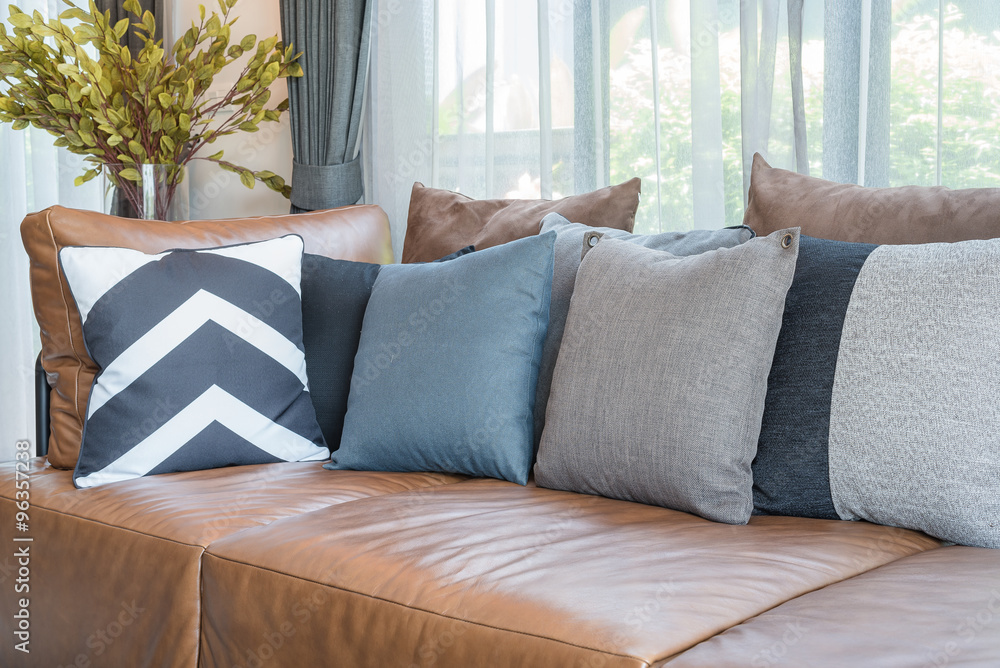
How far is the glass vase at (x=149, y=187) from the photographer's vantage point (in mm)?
2426

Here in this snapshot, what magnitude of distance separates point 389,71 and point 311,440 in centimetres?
145

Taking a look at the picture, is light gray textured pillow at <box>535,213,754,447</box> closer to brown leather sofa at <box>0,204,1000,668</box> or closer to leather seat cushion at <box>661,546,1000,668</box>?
brown leather sofa at <box>0,204,1000,668</box>

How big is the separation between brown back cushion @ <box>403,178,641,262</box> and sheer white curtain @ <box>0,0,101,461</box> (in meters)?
1.67

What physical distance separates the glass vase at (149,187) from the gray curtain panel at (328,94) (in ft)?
1.39

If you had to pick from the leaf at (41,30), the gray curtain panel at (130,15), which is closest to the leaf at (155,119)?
the leaf at (41,30)

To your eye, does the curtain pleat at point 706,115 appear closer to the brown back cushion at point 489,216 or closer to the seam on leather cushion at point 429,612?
the brown back cushion at point 489,216

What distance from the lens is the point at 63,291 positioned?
177 cm

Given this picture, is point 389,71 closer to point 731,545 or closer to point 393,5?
point 393,5

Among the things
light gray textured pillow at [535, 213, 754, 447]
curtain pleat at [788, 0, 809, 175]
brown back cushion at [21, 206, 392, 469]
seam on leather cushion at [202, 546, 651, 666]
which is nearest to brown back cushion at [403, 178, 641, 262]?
light gray textured pillow at [535, 213, 754, 447]

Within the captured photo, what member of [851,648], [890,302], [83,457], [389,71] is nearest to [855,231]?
[890,302]

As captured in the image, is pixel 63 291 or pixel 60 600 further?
pixel 63 291

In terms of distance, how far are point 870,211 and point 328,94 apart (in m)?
1.86

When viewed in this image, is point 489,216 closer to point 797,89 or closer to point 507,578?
point 797,89

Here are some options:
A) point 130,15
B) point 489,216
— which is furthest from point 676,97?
point 130,15
